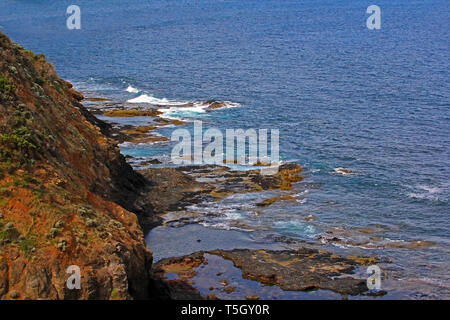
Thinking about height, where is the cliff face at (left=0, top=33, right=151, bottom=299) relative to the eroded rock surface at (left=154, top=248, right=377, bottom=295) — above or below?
above

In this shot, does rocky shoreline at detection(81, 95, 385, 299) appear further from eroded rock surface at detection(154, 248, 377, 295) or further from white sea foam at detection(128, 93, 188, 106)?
white sea foam at detection(128, 93, 188, 106)

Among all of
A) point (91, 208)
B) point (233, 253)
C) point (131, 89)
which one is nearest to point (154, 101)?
point (131, 89)

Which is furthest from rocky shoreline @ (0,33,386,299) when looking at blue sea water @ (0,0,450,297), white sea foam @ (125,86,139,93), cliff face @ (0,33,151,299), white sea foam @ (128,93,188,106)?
white sea foam @ (125,86,139,93)

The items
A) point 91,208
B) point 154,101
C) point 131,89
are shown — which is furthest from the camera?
point 131,89

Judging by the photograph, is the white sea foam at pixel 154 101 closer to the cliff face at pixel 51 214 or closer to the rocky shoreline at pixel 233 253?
the rocky shoreline at pixel 233 253

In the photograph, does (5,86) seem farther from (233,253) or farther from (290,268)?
(290,268)

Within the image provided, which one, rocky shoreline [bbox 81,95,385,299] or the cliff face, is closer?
the cliff face
